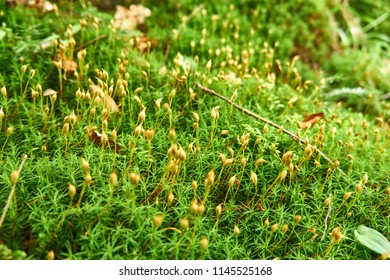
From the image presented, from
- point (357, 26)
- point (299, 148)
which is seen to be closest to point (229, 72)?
point (299, 148)

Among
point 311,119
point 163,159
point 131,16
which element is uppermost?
point 131,16

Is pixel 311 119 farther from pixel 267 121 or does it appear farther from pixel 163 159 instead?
pixel 163 159

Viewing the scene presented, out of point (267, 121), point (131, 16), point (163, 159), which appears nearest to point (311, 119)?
point (267, 121)

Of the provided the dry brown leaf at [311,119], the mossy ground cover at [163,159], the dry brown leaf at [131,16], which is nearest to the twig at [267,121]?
the mossy ground cover at [163,159]

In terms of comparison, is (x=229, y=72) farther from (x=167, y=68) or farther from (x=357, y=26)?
(x=357, y=26)

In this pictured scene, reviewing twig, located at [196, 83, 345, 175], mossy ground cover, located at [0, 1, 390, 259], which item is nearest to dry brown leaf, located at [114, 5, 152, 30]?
mossy ground cover, located at [0, 1, 390, 259]

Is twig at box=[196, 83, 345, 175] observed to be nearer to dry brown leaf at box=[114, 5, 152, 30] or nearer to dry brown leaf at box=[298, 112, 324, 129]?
dry brown leaf at box=[298, 112, 324, 129]
